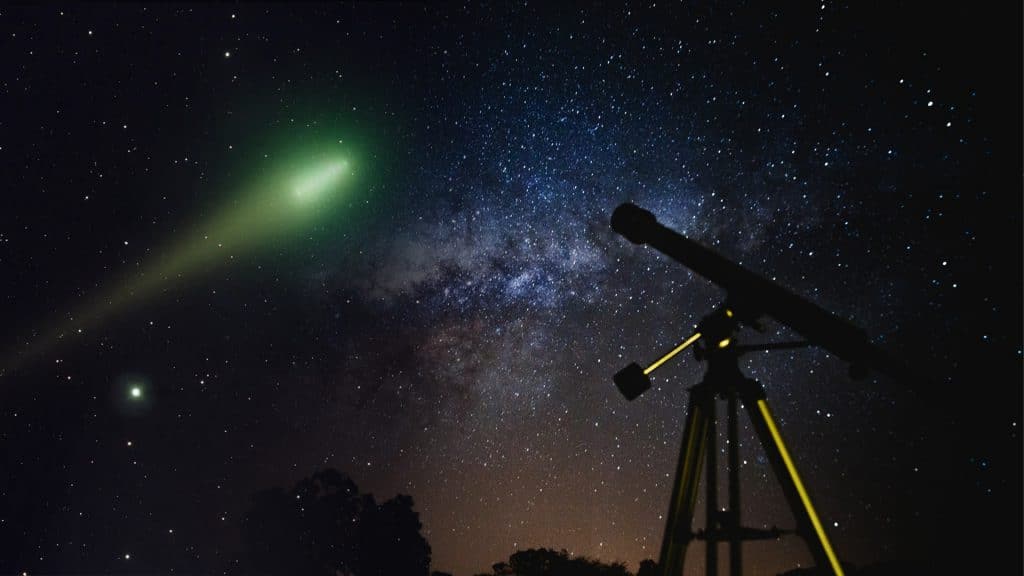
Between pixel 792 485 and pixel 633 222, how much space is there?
5.45ft

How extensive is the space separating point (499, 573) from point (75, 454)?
80.3 feet

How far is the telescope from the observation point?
8.09 feet

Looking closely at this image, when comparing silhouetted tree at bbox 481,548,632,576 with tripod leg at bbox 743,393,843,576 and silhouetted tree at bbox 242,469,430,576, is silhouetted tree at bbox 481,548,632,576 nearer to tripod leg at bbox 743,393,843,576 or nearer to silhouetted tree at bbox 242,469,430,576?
silhouetted tree at bbox 242,469,430,576

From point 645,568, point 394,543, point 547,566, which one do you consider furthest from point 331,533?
point 645,568

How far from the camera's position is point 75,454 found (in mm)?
26875

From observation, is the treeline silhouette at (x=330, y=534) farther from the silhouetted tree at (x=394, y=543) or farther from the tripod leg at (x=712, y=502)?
the tripod leg at (x=712, y=502)

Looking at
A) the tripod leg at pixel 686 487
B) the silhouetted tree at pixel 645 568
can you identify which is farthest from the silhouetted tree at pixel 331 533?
the tripod leg at pixel 686 487

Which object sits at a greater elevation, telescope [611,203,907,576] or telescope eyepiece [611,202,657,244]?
telescope eyepiece [611,202,657,244]

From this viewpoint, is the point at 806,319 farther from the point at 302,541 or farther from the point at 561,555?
the point at 302,541

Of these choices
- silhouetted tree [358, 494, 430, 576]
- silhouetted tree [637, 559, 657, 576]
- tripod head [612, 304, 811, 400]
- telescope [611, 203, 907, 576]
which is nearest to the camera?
telescope [611, 203, 907, 576]

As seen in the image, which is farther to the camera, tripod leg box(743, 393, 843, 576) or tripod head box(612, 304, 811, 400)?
tripod head box(612, 304, 811, 400)

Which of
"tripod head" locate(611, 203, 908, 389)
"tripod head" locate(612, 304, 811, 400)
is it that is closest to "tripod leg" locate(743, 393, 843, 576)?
"tripod head" locate(612, 304, 811, 400)

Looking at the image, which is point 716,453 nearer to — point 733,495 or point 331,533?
point 733,495

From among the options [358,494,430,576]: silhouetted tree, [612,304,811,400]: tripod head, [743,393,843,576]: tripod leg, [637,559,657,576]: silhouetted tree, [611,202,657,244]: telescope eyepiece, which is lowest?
[637,559,657,576]: silhouetted tree
